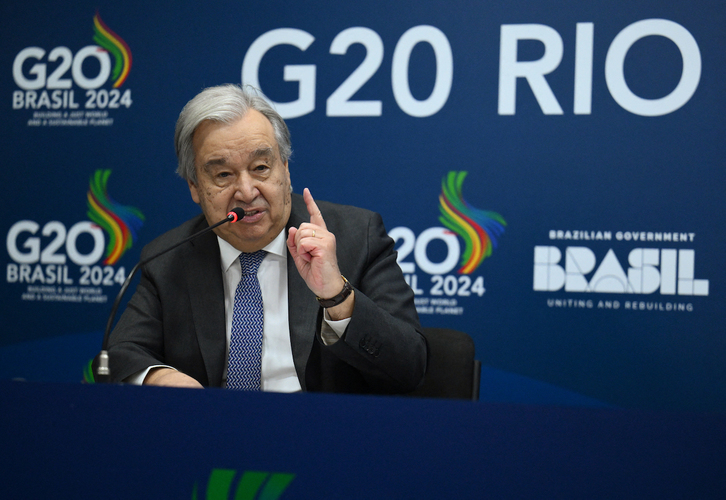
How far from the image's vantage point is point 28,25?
122 inches

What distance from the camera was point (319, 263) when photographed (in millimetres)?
1451

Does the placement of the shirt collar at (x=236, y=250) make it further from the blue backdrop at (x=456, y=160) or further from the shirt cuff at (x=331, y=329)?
the blue backdrop at (x=456, y=160)

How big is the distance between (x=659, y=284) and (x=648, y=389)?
0.43 metres

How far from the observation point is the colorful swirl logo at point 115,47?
3.02 m

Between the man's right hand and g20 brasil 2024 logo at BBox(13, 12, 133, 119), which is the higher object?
g20 brasil 2024 logo at BBox(13, 12, 133, 119)

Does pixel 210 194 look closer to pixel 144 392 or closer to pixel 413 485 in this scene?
pixel 144 392

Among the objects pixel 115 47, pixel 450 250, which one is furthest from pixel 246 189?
pixel 115 47

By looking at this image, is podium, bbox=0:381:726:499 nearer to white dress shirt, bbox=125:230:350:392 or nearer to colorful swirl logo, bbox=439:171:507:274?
white dress shirt, bbox=125:230:350:392

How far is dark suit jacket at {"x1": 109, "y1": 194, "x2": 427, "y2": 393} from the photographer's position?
153cm

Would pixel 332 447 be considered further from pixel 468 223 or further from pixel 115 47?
pixel 115 47

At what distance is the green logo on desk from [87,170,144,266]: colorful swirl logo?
8.13ft

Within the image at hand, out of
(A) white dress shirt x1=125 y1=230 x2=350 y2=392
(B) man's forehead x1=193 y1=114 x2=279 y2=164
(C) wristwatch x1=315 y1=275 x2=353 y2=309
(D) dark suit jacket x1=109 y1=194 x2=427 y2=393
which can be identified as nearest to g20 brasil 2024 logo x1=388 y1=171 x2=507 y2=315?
Result: (D) dark suit jacket x1=109 y1=194 x2=427 y2=393

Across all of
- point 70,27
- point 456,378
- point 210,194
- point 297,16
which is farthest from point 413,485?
point 70,27

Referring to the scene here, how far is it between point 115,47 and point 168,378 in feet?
7.18
